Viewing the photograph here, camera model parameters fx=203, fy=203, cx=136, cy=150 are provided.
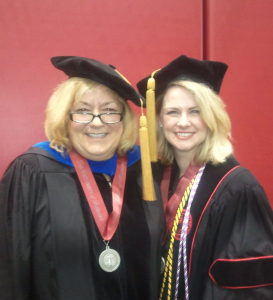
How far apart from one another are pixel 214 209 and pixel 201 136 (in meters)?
0.39

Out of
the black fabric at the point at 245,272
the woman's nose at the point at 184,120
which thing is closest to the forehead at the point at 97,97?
the woman's nose at the point at 184,120

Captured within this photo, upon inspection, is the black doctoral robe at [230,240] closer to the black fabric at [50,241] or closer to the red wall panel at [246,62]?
the black fabric at [50,241]

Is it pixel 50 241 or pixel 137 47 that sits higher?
pixel 137 47

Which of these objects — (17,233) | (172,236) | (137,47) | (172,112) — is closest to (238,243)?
(172,236)

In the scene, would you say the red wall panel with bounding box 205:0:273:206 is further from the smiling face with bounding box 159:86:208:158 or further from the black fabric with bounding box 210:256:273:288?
the black fabric with bounding box 210:256:273:288

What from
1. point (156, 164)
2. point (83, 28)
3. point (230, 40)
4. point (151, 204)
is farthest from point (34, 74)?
point (230, 40)

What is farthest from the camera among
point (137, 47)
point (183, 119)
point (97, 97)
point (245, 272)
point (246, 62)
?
point (246, 62)

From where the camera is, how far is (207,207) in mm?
971

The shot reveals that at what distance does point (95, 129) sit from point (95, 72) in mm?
262

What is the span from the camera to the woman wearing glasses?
2.89 feet

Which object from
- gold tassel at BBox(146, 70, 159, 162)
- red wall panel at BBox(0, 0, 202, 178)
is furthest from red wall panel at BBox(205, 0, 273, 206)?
gold tassel at BBox(146, 70, 159, 162)

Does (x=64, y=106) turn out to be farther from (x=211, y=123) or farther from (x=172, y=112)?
(x=211, y=123)

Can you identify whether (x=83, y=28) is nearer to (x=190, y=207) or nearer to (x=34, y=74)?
(x=34, y=74)

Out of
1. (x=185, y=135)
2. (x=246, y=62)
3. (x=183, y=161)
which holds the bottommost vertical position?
(x=183, y=161)
